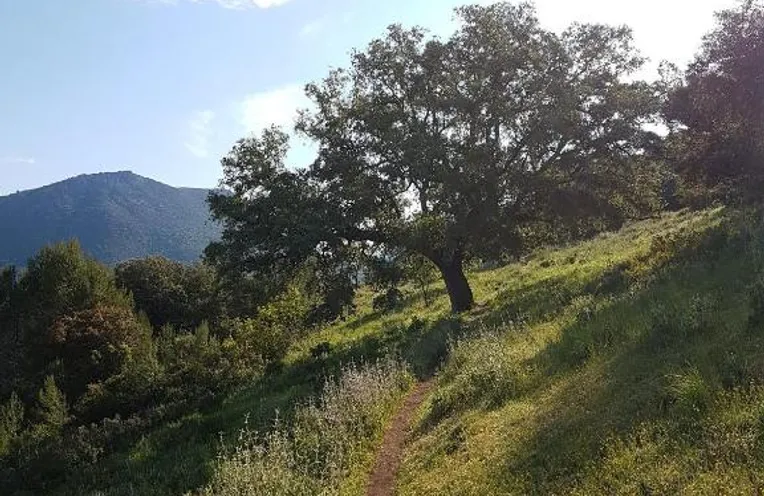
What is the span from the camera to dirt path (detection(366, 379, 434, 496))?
10.6 meters

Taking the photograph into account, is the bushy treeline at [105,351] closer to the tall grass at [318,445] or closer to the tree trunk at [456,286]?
the tree trunk at [456,286]

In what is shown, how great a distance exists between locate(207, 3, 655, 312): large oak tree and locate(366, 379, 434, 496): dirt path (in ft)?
31.3

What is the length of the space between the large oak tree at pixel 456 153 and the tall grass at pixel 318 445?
952cm

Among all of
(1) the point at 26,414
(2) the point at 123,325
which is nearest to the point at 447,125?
(1) the point at 26,414

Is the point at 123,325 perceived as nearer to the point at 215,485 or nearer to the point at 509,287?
the point at 509,287

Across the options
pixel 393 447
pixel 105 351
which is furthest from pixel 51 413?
pixel 393 447

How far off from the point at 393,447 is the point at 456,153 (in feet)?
48.3

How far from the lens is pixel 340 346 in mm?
26047

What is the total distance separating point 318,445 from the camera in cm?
1218

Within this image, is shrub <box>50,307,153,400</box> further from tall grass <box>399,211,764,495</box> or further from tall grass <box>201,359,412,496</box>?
tall grass <box>399,211,764,495</box>

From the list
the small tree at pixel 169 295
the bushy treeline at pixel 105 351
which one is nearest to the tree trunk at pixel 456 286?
the bushy treeline at pixel 105 351

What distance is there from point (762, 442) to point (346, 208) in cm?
1932

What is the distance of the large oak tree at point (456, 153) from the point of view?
2455 cm

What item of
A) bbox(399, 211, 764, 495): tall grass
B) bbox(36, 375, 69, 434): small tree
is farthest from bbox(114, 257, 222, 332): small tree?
bbox(399, 211, 764, 495): tall grass
